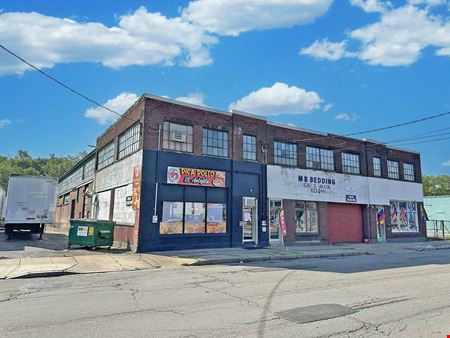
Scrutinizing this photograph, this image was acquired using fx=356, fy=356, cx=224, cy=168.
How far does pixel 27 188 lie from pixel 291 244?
57.0 ft

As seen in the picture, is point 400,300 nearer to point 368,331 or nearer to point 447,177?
point 368,331

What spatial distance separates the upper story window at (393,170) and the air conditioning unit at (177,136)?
1847cm

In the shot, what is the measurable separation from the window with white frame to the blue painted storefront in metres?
0.47

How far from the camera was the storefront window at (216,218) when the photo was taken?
1919cm

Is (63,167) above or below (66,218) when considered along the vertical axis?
above

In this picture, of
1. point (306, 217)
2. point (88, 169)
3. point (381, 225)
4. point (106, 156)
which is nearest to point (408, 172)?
point (381, 225)

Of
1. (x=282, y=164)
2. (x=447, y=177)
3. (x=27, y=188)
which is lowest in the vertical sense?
(x=27, y=188)

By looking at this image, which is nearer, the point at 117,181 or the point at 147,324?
the point at 147,324

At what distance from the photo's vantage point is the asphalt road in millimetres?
5543

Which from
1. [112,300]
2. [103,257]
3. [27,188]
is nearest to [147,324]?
[112,300]

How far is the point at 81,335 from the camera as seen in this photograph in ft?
17.1

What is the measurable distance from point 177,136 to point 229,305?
12923mm

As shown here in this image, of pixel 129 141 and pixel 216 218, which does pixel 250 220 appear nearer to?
pixel 216 218

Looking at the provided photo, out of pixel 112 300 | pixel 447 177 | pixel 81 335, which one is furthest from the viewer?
pixel 447 177
